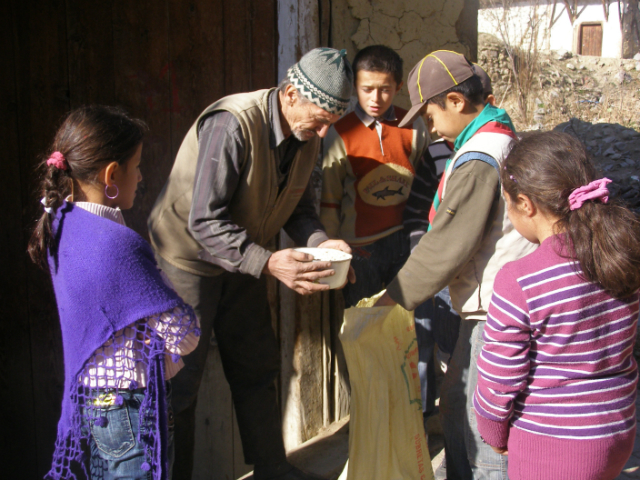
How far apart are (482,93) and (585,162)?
2.46 ft

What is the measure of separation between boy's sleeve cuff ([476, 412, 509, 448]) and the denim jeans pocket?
1027mm

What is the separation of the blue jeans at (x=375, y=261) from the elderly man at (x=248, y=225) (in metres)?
0.49

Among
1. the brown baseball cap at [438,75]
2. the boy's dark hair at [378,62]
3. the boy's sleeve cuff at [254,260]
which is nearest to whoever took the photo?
the boy's sleeve cuff at [254,260]

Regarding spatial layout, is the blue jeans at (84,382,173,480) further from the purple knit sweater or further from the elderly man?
the elderly man

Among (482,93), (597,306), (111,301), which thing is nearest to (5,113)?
(111,301)

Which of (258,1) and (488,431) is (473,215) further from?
(258,1)

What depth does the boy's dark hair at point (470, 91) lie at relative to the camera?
208cm

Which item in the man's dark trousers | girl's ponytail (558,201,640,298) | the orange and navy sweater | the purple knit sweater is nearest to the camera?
girl's ponytail (558,201,640,298)

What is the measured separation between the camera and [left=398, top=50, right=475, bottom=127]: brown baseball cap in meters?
2.08

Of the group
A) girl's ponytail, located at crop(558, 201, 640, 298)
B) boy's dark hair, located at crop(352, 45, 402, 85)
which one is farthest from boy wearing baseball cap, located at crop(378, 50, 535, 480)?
boy's dark hair, located at crop(352, 45, 402, 85)

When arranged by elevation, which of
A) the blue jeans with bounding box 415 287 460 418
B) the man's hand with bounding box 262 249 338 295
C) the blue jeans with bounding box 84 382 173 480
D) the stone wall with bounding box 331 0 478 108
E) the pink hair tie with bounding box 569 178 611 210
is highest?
the stone wall with bounding box 331 0 478 108

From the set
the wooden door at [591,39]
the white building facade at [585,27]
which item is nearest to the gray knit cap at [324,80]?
the white building facade at [585,27]

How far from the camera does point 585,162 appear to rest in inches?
58.2

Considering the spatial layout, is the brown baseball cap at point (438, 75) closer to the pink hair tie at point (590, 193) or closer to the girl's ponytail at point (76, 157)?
the pink hair tie at point (590, 193)
